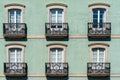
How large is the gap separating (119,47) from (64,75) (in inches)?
211

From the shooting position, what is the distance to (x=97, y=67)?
31156 millimetres

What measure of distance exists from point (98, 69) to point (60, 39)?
414cm

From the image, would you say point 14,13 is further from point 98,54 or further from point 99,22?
point 98,54

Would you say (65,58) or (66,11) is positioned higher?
(66,11)

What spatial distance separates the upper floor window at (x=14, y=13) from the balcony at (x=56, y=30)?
2.47 metres

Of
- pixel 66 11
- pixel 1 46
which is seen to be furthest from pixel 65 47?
pixel 1 46

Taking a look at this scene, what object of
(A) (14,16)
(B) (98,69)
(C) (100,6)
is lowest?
(B) (98,69)

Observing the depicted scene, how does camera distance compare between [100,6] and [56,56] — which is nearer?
[100,6]

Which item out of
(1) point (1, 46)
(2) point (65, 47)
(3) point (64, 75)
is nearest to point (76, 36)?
(2) point (65, 47)

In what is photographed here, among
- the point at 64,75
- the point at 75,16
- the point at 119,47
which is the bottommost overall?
the point at 64,75

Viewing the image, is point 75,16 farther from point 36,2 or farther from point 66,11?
point 36,2

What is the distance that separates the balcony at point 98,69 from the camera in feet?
101

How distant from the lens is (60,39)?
3134 centimetres

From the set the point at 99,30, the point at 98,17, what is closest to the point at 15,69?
the point at 99,30
